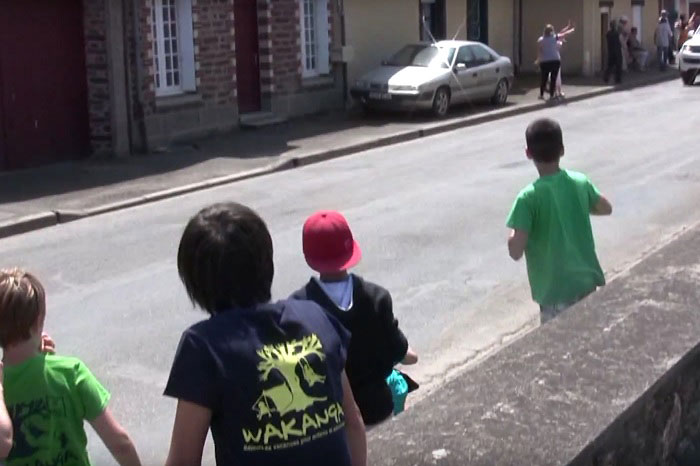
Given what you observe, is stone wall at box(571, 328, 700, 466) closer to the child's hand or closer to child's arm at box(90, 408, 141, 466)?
child's arm at box(90, 408, 141, 466)

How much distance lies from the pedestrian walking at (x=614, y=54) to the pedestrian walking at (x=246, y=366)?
3010 cm

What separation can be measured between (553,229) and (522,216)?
156mm

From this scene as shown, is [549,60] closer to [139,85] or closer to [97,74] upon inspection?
[139,85]

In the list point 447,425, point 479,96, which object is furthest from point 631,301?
point 479,96

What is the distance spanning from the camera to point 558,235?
5.76 meters

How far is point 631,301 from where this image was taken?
4.72 m

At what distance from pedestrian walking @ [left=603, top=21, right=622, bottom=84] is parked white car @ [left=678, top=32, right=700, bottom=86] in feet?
5.71

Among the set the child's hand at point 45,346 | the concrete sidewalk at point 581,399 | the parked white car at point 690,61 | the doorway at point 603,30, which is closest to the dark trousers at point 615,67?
the parked white car at point 690,61

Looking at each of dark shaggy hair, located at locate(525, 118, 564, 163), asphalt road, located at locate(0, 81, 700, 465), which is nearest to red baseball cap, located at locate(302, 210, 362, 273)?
dark shaggy hair, located at locate(525, 118, 564, 163)

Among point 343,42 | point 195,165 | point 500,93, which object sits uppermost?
point 343,42

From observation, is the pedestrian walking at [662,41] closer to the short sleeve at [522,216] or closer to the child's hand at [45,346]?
the short sleeve at [522,216]

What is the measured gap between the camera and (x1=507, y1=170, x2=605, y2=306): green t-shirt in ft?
18.9

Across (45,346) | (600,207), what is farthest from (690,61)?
(45,346)

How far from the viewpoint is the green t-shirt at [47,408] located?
355 centimetres
